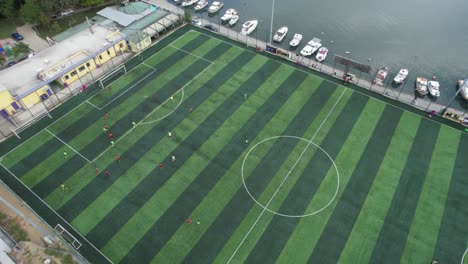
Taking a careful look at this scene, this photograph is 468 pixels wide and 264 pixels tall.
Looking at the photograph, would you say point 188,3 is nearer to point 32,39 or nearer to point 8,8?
point 32,39

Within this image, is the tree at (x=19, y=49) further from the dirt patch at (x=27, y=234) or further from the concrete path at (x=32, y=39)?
the dirt patch at (x=27, y=234)

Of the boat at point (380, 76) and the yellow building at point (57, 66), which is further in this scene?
the boat at point (380, 76)

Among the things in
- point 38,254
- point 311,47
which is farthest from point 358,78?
point 38,254

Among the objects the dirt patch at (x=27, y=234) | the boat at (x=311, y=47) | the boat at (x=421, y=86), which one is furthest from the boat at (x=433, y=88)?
the dirt patch at (x=27, y=234)

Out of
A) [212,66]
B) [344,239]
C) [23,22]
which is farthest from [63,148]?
[23,22]

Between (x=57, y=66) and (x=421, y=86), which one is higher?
(x=57, y=66)

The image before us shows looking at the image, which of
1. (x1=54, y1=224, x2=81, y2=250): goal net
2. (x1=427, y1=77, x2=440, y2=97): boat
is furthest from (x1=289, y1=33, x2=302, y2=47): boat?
(x1=54, y1=224, x2=81, y2=250): goal net

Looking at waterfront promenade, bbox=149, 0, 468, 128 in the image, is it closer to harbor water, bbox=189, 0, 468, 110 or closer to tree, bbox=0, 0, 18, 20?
harbor water, bbox=189, 0, 468, 110
